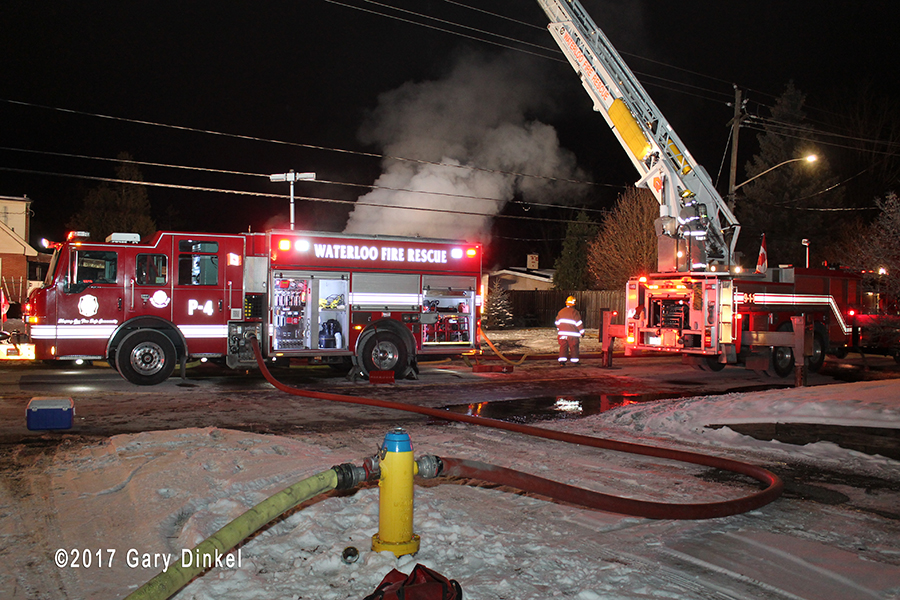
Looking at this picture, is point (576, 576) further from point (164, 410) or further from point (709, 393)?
point (709, 393)

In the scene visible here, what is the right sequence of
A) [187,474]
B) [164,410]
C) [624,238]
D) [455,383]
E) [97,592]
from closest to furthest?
[97,592] < [187,474] < [164,410] < [455,383] < [624,238]

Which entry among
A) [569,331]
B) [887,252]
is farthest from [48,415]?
[887,252]

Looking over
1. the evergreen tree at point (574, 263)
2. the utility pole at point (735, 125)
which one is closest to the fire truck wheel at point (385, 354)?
the utility pole at point (735, 125)

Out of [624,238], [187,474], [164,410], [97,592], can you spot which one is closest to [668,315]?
[164,410]

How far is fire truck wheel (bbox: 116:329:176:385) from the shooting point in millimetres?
10930

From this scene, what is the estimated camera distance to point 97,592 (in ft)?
11.2

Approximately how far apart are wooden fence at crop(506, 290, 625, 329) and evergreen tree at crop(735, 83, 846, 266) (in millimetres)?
12749

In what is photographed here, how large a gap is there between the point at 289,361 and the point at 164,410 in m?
3.56

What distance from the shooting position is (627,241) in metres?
29.8

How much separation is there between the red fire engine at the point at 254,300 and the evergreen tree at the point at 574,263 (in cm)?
2653

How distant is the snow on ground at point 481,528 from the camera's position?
137 inches

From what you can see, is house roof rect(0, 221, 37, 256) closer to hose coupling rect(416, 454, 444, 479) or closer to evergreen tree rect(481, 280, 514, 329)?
evergreen tree rect(481, 280, 514, 329)

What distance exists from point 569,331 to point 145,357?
8.26 metres

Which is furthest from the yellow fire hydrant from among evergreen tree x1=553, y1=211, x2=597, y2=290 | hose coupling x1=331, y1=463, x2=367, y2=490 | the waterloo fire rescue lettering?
evergreen tree x1=553, y1=211, x2=597, y2=290
